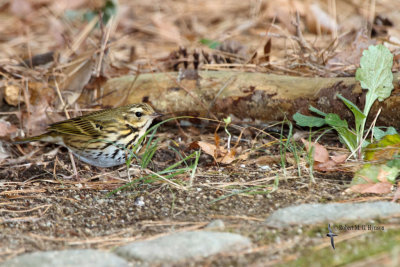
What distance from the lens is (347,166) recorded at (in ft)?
12.5

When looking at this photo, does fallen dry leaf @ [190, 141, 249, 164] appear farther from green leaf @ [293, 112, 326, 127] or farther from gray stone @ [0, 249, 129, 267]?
gray stone @ [0, 249, 129, 267]

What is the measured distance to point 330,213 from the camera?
3.03 m

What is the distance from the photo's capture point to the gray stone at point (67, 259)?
8.35 feet

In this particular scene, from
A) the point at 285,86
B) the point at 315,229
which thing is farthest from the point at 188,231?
the point at 285,86

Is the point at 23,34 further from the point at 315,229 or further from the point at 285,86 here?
the point at 315,229

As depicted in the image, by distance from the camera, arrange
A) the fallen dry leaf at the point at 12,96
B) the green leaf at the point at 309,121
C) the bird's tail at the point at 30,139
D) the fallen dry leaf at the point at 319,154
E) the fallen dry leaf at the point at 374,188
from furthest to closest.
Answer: the fallen dry leaf at the point at 12,96 → the bird's tail at the point at 30,139 → the green leaf at the point at 309,121 → the fallen dry leaf at the point at 319,154 → the fallen dry leaf at the point at 374,188

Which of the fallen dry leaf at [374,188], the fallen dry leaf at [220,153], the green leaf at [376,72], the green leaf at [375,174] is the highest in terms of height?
the green leaf at [376,72]

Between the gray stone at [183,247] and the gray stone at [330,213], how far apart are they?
1.02 feet

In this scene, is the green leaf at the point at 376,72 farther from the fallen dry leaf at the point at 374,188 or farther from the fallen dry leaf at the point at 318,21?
the fallen dry leaf at the point at 318,21

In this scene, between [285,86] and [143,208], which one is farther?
[285,86]

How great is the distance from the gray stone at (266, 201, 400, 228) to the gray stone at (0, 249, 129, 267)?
900mm

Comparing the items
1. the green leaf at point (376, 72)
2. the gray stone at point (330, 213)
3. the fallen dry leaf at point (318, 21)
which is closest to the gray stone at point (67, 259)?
the gray stone at point (330, 213)

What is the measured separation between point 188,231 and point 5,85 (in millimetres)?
3436

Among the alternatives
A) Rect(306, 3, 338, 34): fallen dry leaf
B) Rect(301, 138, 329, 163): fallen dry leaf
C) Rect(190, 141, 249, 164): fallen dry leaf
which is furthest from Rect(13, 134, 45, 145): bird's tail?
Rect(306, 3, 338, 34): fallen dry leaf
